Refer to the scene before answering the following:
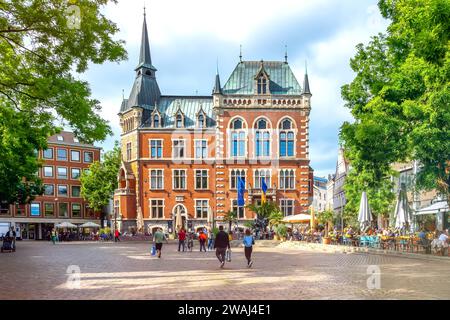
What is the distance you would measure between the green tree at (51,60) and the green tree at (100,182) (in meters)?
60.3

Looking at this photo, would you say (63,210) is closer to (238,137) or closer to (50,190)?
(50,190)

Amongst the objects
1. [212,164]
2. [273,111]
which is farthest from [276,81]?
[212,164]

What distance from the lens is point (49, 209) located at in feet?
280

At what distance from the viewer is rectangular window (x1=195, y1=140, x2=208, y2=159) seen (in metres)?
68.4

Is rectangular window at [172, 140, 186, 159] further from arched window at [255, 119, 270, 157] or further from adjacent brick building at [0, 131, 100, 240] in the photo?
adjacent brick building at [0, 131, 100, 240]

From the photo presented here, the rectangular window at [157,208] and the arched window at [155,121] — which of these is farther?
the arched window at [155,121]

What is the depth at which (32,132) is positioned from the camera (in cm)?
2097

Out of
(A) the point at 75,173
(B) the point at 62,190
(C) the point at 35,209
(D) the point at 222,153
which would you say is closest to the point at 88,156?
(A) the point at 75,173

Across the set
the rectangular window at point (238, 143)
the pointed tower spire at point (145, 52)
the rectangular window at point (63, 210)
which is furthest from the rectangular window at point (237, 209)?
the rectangular window at point (63, 210)

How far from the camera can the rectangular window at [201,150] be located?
225 ft

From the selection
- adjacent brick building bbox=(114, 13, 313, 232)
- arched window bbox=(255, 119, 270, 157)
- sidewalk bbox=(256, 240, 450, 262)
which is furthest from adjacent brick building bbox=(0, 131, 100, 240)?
sidewalk bbox=(256, 240, 450, 262)

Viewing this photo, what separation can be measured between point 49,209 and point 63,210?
86.0 inches

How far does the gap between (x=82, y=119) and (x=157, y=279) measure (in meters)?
5.71

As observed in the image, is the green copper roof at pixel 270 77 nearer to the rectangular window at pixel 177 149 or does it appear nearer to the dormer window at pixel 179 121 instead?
the dormer window at pixel 179 121
